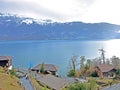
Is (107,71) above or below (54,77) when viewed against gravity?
Result: below

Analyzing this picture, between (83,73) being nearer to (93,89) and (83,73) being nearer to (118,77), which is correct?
(118,77)

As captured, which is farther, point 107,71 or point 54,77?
point 107,71

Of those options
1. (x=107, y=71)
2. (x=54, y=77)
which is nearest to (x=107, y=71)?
(x=107, y=71)

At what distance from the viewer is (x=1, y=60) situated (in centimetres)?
6612

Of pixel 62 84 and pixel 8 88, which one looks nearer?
pixel 8 88

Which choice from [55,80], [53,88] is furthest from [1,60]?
[53,88]

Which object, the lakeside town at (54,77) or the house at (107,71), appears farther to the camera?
the house at (107,71)

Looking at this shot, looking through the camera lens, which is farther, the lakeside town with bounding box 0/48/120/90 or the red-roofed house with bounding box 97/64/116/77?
the red-roofed house with bounding box 97/64/116/77

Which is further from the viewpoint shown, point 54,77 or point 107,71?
point 107,71

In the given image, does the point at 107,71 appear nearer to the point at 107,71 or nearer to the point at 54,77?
the point at 107,71

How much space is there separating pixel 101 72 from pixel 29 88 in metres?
51.2

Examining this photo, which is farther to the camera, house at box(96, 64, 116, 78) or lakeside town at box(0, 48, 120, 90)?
house at box(96, 64, 116, 78)

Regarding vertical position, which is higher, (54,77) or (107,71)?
(54,77)

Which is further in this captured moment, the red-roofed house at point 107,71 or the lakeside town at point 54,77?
the red-roofed house at point 107,71
